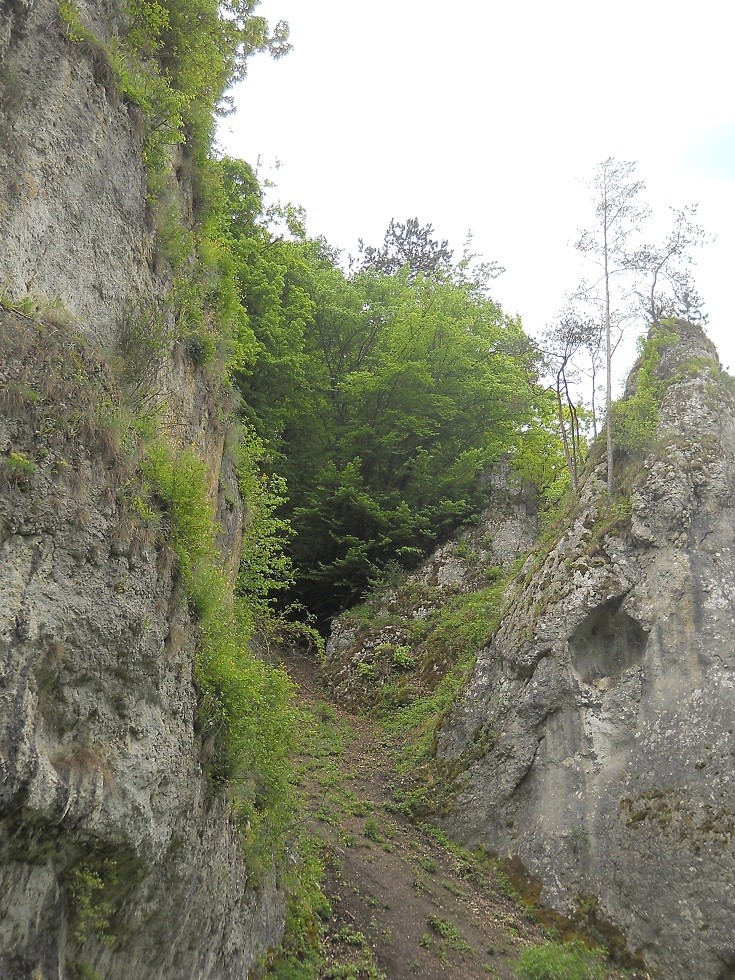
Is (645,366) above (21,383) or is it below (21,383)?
above

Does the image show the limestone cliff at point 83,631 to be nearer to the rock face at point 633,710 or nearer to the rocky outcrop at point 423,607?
the rock face at point 633,710

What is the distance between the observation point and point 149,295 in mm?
8781

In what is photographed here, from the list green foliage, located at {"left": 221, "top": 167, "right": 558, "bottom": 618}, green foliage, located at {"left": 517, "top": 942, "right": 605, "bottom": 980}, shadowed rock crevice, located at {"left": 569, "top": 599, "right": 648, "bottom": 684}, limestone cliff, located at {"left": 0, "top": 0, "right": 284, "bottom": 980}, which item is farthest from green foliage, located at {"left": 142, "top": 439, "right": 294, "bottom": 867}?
green foliage, located at {"left": 221, "top": 167, "right": 558, "bottom": 618}

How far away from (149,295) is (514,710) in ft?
31.0

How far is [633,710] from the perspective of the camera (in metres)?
12.2

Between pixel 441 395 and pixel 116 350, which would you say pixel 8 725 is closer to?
pixel 116 350

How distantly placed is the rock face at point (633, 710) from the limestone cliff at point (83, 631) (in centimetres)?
534

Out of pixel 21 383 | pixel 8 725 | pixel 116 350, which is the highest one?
pixel 116 350

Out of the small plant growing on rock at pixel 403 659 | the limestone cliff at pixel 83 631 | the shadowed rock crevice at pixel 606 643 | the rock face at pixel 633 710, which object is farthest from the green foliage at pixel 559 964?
the small plant growing on rock at pixel 403 659

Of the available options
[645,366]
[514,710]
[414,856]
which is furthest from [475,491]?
[414,856]

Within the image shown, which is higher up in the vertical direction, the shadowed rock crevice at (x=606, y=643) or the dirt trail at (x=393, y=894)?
the shadowed rock crevice at (x=606, y=643)

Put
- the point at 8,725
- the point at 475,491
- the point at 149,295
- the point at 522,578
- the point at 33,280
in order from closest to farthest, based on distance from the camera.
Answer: the point at 8,725
the point at 33,280
the point at 149,295
the point at 522,578
the point at 475,491

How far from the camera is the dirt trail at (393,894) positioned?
9.64m

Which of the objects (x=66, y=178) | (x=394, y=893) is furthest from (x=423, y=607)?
(x=66, y=178)
